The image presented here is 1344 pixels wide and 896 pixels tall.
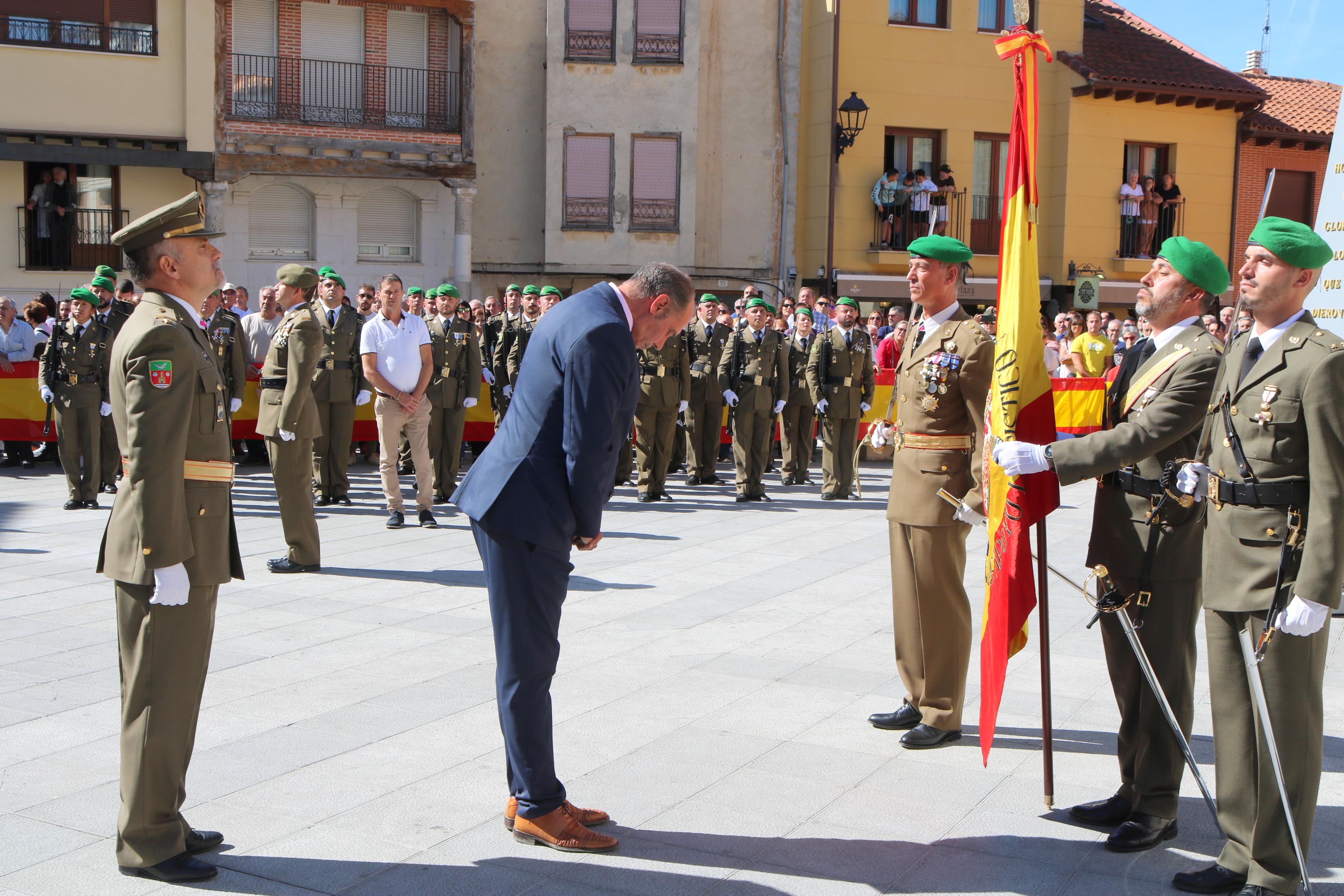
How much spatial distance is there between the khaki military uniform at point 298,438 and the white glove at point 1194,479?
20.4 feet

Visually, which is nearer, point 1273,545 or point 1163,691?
point 1273,545

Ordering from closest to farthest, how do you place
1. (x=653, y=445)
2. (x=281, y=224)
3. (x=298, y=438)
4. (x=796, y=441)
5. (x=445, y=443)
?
(x=298, y=438), (x=445, y=443), (x=653, y=445), (x=796, y=441), (x=281, y=224)

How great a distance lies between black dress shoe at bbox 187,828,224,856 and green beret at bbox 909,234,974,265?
3592 millimetres

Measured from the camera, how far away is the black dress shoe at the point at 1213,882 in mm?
3949

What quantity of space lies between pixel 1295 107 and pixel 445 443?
25.6 m

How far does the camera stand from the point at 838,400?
13602 mm

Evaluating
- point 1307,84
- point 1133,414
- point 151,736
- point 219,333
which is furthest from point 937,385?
point 1307,84

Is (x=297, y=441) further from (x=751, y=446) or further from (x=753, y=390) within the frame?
(x=753, y=390)

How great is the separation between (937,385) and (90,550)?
22.4ft

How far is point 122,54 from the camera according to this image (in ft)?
75.7

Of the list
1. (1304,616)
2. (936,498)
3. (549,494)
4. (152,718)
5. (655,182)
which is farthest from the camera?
(655,182)

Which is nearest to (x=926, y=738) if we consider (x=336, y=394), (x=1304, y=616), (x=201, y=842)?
(x=1304, y=616)

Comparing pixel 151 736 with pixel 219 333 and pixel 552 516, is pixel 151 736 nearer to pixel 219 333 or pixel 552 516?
pixel 552 516

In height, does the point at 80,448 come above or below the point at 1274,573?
below
